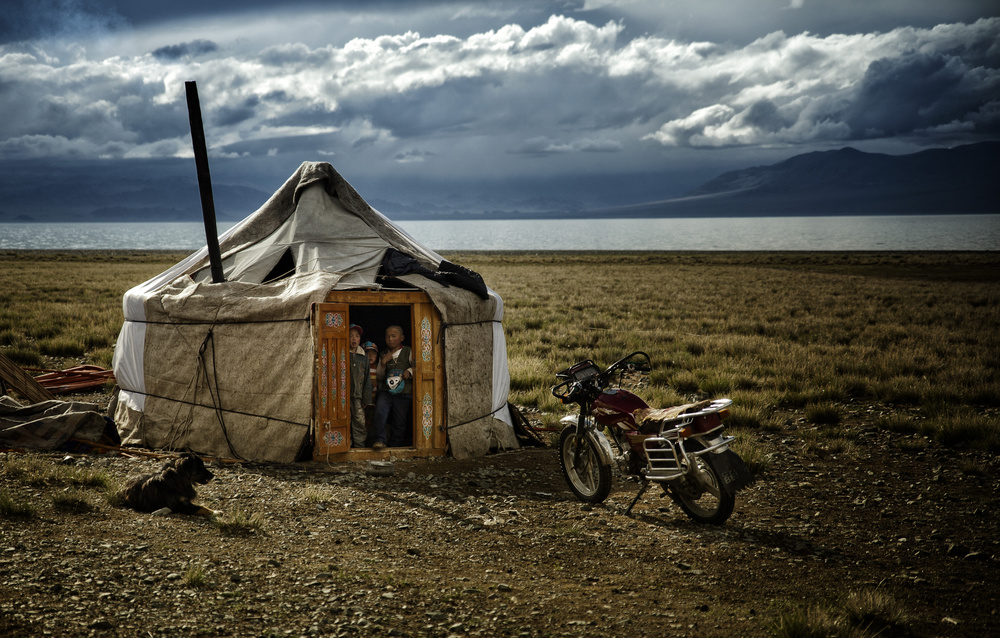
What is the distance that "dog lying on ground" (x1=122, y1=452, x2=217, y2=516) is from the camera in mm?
5797

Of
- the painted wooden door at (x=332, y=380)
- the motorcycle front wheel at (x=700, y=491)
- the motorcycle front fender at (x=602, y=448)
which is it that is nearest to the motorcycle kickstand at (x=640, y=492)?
the motorcycle front wheel at (x=700, y=491)

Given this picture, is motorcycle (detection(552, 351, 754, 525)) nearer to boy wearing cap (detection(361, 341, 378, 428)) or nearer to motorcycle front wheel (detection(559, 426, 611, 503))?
motorcycle front wheel (detection(559, 426, 611, 503))

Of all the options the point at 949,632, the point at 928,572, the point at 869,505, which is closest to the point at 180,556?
the point at 949,632

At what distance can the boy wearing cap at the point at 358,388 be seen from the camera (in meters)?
7.91

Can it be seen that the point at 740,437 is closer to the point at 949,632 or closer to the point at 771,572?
the point at 771,572

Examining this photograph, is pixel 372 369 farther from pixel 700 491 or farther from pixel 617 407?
pixel 700 491

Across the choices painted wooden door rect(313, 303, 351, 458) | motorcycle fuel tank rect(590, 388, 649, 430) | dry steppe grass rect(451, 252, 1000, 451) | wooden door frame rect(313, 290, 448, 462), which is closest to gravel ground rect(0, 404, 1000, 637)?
painted wooden door rect(313, 303, 351, 458)

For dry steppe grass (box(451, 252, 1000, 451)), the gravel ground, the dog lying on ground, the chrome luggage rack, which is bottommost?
dry steppe grass (box(451, 252, 1000, 451))

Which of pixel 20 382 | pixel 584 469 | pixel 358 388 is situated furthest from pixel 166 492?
pixel 20 382

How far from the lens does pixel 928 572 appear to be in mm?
5117

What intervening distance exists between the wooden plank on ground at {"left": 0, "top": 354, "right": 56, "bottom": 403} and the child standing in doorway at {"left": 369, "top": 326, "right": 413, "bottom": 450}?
4377 millimetres

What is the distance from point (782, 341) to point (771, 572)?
13.5 meters

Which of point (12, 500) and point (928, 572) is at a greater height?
point (12, 500)

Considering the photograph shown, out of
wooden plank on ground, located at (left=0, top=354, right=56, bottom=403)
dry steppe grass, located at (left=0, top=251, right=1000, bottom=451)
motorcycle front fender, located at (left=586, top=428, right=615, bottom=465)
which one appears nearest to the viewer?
motorcycle front fender, located at (left=586, top=428, right=615, bottom=465)
